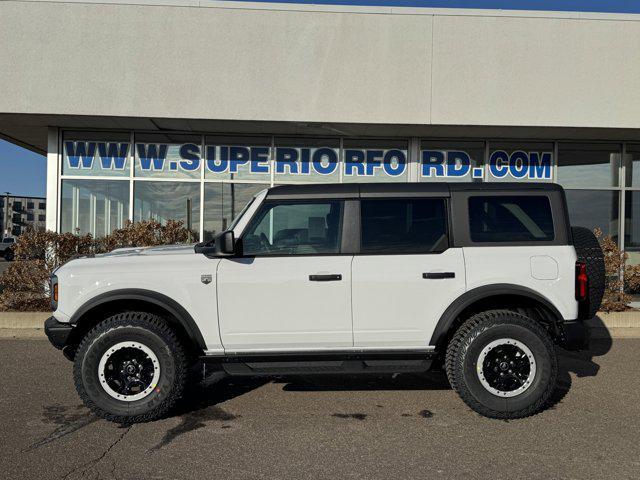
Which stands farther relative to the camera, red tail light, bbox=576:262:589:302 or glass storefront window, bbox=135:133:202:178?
glass storefront window, bbox=135:133:202:178

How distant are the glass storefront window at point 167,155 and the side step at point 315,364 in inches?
295

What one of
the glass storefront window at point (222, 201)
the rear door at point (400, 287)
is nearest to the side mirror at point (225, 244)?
the rear door at point (400, 287)

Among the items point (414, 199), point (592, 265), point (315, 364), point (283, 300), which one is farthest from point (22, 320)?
point (592, 265)

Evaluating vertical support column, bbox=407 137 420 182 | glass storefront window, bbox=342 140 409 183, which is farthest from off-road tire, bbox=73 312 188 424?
vertical support column, bbox=407 137 420 182

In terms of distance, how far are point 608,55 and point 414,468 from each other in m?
9.37

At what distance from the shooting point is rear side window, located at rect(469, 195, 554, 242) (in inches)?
178

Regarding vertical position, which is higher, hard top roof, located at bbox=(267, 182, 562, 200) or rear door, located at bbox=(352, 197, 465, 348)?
hard top roof, located at bbox=(267, 182, 562, 200)

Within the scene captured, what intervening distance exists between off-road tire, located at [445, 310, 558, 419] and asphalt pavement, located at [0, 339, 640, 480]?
4.6 inches

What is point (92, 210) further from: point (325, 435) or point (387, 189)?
point (325, 435)

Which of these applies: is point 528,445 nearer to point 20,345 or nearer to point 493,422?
point 493,422

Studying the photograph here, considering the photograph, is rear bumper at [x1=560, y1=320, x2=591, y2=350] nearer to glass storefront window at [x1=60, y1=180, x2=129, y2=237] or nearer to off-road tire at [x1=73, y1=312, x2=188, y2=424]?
off-road tire at [x1=73, y1=312, x2=188, y2=424]

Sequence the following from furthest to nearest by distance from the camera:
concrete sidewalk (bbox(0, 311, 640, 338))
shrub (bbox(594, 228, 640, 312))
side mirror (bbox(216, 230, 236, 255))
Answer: shrub (bbox(594, 228, 640, 312)) → concrete sidewalk (bbox(0, 311, 640, 338)) → side mirror (bbox(216, 230, 236, 255))

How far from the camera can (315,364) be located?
14.4 feet

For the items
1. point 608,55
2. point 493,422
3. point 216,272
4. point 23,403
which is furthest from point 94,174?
point 608,55
